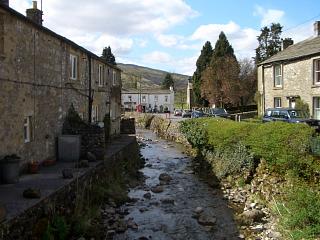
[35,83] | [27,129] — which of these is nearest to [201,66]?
[35,83]

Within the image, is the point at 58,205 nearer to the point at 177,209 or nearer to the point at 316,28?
the point at 177,209

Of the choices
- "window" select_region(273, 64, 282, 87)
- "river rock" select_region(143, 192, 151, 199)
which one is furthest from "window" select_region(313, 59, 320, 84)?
"river rock" select_region(143, 192, 151, 199)

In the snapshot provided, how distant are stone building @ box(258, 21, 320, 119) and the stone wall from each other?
1754cm

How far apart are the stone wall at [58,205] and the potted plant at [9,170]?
183 cm

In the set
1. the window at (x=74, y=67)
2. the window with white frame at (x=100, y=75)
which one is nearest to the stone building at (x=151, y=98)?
the window with white frame at (x=100, y=75)

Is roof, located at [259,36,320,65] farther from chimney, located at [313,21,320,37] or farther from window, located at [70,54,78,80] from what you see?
window, located at [70,54,78,80]

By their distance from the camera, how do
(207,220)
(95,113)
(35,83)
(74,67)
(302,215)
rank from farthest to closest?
(95,113)
(74,67)
(35,83)
(207,220)
(302,215)

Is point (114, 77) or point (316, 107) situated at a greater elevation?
point (114, 77)

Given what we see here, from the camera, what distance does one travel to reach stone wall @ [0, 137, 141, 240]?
34.8 feet

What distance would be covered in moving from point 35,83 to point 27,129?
6.28 ft

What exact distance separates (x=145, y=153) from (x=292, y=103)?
1308cm

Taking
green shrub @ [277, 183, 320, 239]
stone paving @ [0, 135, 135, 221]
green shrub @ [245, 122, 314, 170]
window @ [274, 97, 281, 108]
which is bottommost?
green shrub @ [277, 183, 320, 239]

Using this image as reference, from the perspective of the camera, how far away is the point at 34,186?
1477 cm

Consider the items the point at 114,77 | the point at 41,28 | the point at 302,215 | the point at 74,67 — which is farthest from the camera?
the point at 114,77
